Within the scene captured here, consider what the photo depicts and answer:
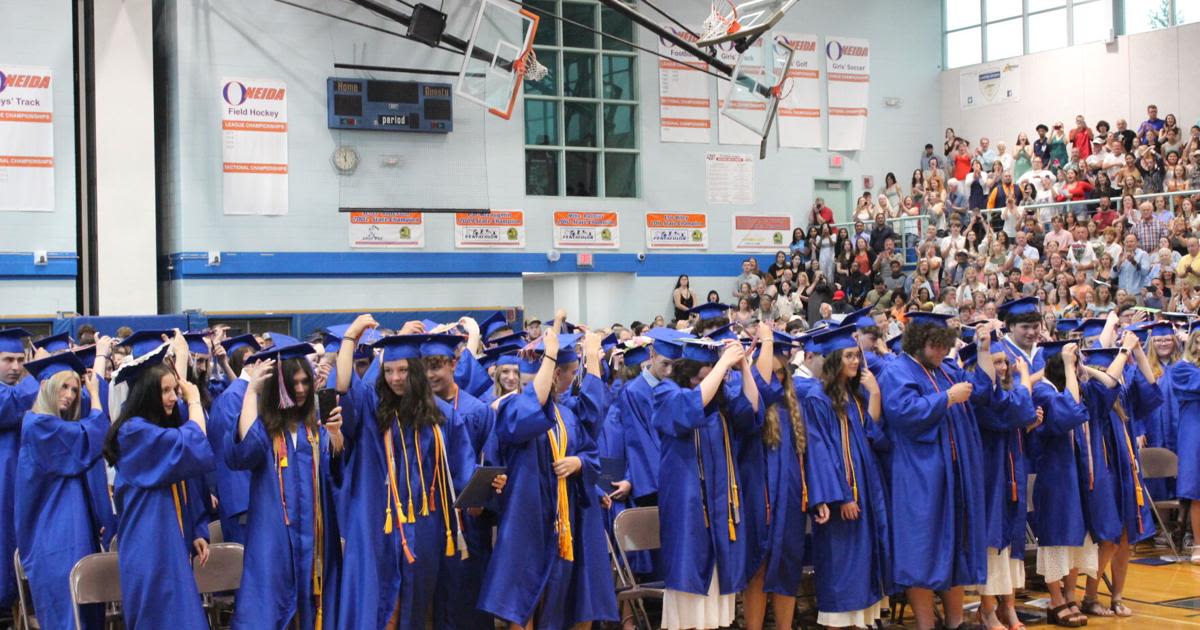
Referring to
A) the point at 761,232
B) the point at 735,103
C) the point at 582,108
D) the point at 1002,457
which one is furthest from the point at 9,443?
the point at 761,232

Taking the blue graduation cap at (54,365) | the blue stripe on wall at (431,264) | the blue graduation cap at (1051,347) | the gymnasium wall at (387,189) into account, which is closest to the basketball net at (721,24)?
the gymnasium wall at (387,189)

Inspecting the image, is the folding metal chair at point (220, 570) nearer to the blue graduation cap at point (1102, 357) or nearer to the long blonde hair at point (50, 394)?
the long blonde hair at point (50, 394)

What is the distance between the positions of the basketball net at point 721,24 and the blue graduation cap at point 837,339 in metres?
9.88

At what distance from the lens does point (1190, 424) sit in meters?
10.7

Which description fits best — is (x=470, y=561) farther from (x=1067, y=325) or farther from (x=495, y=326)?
(x=1067, y=325)

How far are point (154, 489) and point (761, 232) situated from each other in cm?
1856

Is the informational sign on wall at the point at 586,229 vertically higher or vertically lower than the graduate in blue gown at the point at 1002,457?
higher

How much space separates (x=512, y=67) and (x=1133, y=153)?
957 cm

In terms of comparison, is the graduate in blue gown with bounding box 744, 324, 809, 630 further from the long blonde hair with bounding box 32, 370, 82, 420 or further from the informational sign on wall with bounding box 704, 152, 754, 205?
the informational sign on wall with bounding box 704, 152, 754, 205

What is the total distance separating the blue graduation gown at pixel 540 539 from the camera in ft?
21.8

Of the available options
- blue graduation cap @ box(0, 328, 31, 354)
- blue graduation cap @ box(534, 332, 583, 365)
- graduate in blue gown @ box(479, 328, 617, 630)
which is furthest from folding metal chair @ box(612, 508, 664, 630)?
blue graduation cap @ box(0, 328, 31, 354)

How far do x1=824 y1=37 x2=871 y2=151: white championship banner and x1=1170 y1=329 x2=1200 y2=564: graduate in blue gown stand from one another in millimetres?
14300

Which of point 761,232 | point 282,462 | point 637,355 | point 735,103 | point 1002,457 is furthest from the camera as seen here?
point 761,232

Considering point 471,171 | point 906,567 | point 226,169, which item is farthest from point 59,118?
Result: point 906,567
